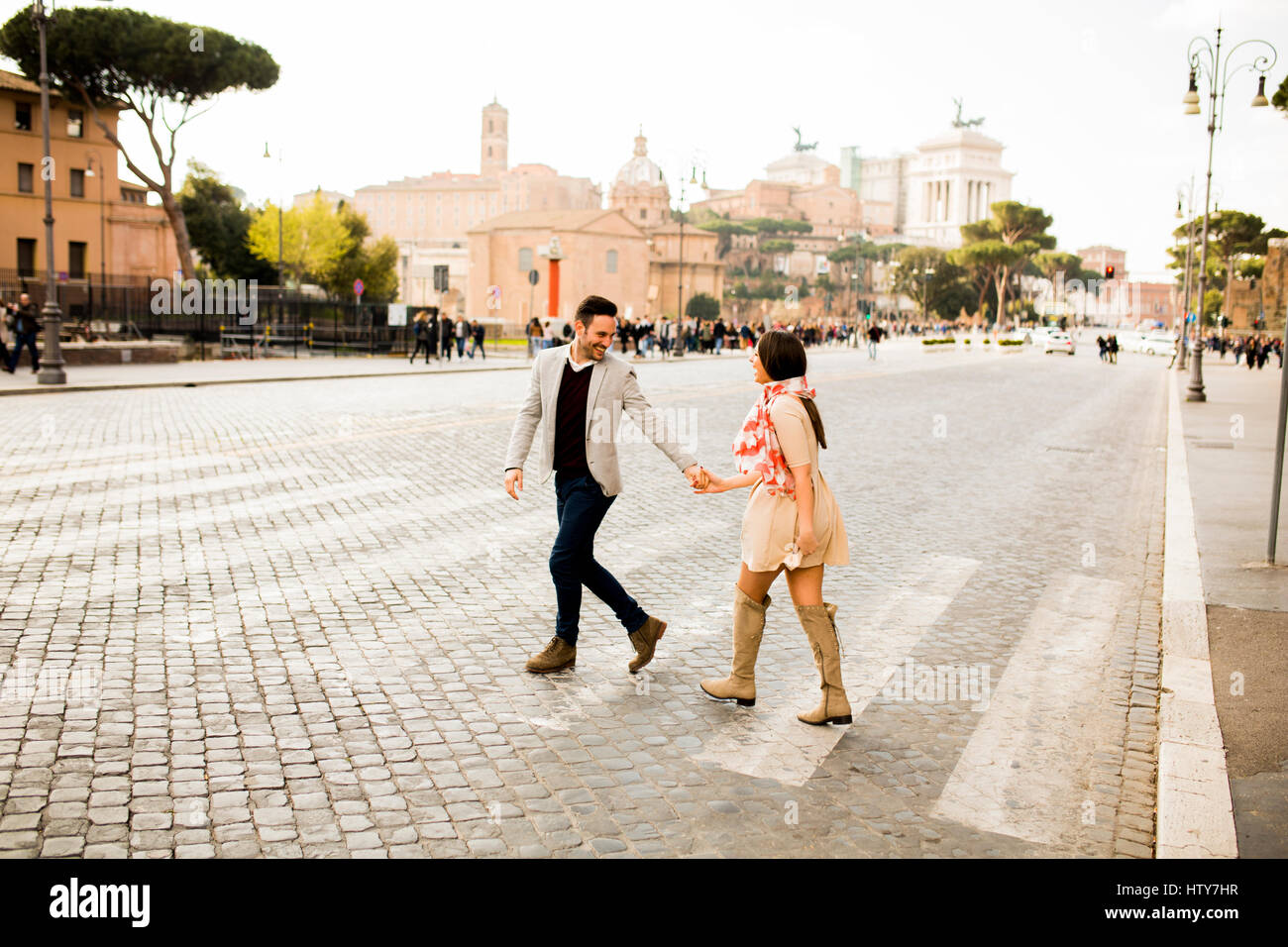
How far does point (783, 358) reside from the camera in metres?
4.58

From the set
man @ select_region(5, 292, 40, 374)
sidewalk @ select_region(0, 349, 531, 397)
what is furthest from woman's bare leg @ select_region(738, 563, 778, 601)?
man @ select_region(5, 292, 40, 374)

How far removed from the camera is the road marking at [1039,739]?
13.0 ft

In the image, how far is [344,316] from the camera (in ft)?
123

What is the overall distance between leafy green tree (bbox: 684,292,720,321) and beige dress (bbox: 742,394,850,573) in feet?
299

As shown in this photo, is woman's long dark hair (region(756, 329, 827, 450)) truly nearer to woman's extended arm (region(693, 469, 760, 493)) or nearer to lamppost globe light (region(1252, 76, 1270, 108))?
woman's extended arm (region(693, 469, 760, 493))

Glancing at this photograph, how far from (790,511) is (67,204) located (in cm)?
5258

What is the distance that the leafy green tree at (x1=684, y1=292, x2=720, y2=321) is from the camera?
95562mm

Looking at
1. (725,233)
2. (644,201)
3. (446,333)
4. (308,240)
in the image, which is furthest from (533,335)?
(725,233)

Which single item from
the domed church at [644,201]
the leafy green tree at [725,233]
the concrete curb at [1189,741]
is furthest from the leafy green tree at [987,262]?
the concrete curb at [1189,741]

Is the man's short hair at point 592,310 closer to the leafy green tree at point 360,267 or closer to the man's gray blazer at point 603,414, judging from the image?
the man's gray blazer at point 603,414

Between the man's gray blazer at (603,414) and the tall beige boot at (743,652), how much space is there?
0.73m

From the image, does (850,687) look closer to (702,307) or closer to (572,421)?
(572,421)

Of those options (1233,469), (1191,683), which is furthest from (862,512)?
(1233,469)
